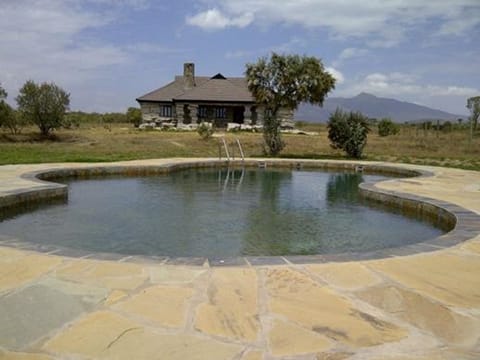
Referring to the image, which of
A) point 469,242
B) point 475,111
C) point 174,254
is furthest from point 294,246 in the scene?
point 475,111

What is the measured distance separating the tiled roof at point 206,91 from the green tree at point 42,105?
327 inches

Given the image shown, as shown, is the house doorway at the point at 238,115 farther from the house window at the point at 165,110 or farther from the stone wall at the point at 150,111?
the house window at the point at 165,110

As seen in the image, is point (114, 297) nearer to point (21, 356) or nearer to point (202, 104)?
point (21, 356)

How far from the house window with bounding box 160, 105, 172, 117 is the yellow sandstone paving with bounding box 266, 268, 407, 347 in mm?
30156

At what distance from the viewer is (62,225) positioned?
630cm

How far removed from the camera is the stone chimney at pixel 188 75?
33.6 meters

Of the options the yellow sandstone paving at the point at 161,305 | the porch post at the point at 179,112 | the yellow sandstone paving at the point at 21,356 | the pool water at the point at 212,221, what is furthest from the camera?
the porch post at the point at 179,112

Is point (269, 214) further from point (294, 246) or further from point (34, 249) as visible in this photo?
point (34, 249)

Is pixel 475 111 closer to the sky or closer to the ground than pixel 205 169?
closer to the sky

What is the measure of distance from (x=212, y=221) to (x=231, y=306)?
3.70m

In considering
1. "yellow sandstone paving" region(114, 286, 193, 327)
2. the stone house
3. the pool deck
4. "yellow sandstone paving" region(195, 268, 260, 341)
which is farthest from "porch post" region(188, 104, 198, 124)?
"yellow sandstone paving" region(114, 286, 193, 327)

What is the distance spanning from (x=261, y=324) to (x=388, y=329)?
74 centimetres

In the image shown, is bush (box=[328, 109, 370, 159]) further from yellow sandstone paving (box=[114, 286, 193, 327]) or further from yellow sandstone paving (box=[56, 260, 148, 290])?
yellow sandstone paving (box=[114, 286, 193, 327])

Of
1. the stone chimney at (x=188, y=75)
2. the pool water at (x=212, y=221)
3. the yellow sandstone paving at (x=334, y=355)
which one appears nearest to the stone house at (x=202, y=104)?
the stone chimney at (x=188, y=75)
